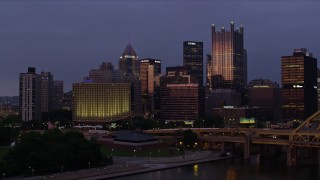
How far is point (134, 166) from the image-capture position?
83812mm

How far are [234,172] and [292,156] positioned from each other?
17251 mm

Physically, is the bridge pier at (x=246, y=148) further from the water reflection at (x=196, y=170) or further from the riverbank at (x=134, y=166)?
the water reflection at (x=196, y=170)

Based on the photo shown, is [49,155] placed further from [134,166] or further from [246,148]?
[246,148]

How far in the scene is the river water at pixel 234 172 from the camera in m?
76.9

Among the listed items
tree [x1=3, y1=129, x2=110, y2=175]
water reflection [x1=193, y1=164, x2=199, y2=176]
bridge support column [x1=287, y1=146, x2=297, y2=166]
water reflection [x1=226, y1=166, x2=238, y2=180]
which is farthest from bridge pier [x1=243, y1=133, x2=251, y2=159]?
tree [x1=3, y1=129, x2=110, y2=175]

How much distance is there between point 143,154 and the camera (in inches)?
4001

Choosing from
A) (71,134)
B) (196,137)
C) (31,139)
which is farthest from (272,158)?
(31,139)

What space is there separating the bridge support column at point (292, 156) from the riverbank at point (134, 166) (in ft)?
45.0

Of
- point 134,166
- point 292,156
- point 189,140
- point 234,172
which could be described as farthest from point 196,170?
point 189,140

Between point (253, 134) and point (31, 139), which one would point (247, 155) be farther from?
point (31, 139)

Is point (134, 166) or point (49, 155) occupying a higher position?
point (49, 155)

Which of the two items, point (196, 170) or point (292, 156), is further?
point (292, 156)

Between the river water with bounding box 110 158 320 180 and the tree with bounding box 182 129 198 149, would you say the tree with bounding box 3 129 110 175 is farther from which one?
the tree with bounding box 182 129 198 149

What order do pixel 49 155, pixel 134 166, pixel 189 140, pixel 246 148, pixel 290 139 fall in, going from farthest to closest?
pixel 189 140 < pixel 246 148 < pixel 290 139 < pixel 134 166 < pixel 49 155
